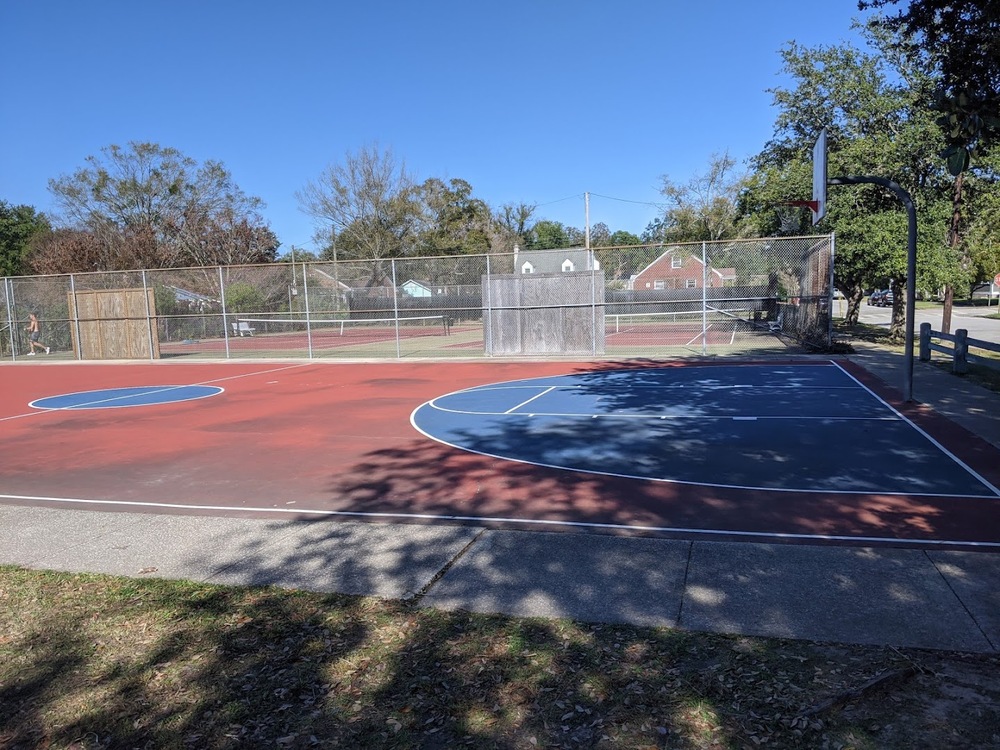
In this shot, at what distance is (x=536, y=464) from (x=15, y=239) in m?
59.1

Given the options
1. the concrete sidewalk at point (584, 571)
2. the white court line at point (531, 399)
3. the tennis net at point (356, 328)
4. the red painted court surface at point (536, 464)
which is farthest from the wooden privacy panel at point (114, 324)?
the concrete sidewalk at point (584, 571)

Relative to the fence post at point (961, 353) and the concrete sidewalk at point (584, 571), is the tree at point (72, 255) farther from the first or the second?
the fence post at point (961, 353)

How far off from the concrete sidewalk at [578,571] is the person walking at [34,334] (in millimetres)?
26149

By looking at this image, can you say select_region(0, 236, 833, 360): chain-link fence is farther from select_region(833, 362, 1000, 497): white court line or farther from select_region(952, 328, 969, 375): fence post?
select_region(833, 362, 1000, 497): white court line

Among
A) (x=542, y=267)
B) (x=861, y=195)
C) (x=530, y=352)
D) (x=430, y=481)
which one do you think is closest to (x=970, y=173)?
(x=861, y=195)

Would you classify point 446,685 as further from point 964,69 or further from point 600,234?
point 600,234

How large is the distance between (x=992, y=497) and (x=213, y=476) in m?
8.50

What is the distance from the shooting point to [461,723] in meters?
3.33

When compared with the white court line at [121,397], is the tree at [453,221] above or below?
above

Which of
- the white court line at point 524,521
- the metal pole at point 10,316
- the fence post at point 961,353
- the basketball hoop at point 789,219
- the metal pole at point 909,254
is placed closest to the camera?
the white court line at point 524,521

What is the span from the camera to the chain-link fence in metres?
22.0

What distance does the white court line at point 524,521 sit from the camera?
557 cm

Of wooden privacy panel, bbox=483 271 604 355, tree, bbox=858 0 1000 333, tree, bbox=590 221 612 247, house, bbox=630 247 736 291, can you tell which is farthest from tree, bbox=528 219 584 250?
tree, bbox=858 0 1000 333

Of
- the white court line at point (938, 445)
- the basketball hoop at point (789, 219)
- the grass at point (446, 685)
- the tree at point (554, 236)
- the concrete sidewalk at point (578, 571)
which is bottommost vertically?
the grass at point (446, 685)
